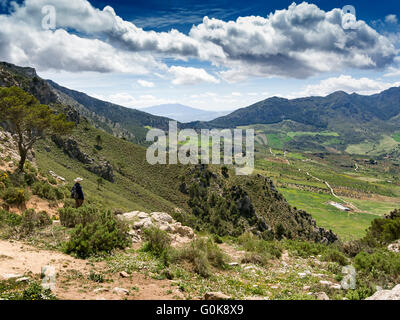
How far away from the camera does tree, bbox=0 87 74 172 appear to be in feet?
78.9

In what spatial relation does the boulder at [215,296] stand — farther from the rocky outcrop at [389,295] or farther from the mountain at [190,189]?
the mountain at [190,189]

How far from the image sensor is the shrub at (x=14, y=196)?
1677 centimetres

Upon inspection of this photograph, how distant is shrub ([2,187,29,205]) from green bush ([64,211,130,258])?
23.1 feet

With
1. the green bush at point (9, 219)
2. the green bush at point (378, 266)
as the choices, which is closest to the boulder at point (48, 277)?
the green bush at point (9, 219)

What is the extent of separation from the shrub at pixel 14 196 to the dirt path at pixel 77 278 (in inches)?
261

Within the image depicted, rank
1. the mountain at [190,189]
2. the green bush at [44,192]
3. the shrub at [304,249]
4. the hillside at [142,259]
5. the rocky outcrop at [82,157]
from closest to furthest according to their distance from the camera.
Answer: the hillside at [142,259] → the shrub at [304,249] → the green bush at [44,192] → the mountain at [190,189] → the rocky outcrop at [82,157]

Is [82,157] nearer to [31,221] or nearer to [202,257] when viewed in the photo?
[31,221]

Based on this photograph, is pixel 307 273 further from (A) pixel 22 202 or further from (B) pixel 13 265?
(A) pixel 22 202

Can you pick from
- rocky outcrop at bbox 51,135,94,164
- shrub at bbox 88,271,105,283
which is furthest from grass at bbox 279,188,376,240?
shrub at bbox 88,271,105,283

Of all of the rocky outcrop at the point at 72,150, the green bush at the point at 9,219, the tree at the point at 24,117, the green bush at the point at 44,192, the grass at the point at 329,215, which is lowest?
the grass at the point at 329,215

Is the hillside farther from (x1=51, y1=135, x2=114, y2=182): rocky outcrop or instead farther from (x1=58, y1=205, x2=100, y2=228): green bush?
(x1=51, y1=135, x2=114, y2=182): rocky outcrop

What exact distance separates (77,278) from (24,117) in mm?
22797
